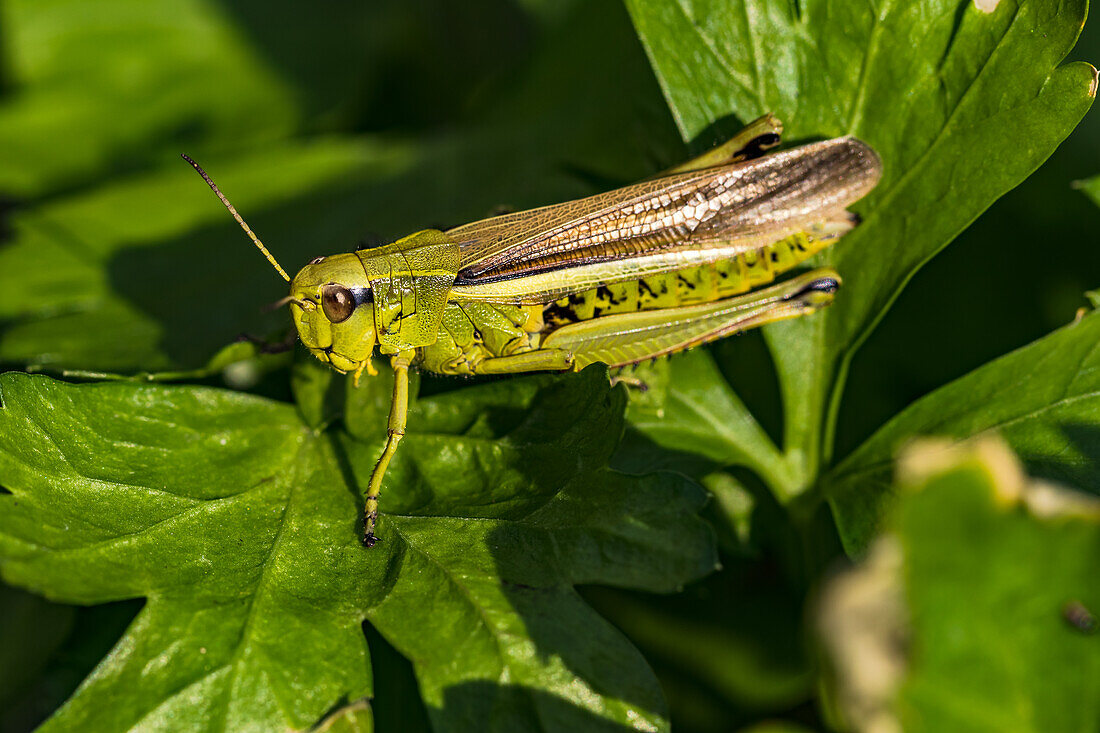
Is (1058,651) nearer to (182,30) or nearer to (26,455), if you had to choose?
(26,455)

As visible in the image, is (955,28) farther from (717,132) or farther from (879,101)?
(717,132)

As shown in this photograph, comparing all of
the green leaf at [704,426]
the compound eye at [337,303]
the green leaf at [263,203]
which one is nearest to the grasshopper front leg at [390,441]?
the compound eye at [337,303]

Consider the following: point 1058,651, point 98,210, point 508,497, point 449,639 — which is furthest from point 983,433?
point 98,210

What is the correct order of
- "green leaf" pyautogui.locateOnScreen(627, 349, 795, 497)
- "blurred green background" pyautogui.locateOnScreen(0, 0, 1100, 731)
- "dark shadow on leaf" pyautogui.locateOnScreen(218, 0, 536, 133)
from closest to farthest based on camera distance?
"green leaf" pyautogui.locateOnScreen(627, 349, 795, 497) → "blurred green background" pyautogui.locateOnScreen(0, 0, 1100, 731) → "dark shadow on leaf" pyautogui.locateOnScreen(218, 0, 536, 133)

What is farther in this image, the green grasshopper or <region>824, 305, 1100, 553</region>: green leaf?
the green grasshopper

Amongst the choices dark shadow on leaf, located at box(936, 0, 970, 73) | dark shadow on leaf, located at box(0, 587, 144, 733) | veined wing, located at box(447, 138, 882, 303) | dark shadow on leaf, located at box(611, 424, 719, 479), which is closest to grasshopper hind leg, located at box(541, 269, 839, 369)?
veined wing, located at box(447, 138, 882, 303)

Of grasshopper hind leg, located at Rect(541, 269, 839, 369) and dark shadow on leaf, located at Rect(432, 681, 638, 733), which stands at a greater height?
grasshopper hind leg, located at Rect(541, 269, 839, 369)

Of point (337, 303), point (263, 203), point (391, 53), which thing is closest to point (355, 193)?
point (263, 203)

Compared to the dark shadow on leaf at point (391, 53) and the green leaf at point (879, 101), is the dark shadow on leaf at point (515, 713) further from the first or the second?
the dark shadow on leaf at point (391, 53)

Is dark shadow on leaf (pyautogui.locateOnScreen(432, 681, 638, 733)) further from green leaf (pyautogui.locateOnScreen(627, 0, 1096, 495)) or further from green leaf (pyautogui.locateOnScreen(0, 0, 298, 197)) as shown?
green leaf (pyautogui.locateOnScreen(0, 0, 298, 197))
